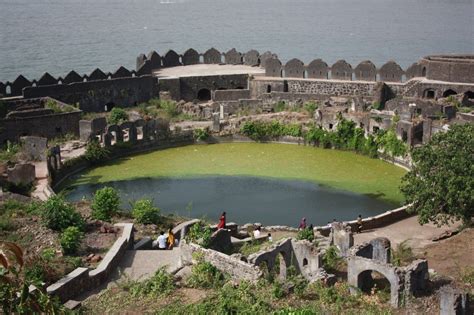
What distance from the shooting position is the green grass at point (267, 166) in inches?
1112

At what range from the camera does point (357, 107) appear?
35.2 metres

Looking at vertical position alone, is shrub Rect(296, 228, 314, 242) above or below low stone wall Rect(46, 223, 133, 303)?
below

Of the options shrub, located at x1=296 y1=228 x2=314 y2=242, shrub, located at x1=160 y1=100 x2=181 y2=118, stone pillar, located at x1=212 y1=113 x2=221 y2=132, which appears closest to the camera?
shrub, located at x1=296 y1=228 x2=314 y2=242

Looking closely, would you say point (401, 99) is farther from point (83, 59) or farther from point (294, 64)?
point (83, 59)

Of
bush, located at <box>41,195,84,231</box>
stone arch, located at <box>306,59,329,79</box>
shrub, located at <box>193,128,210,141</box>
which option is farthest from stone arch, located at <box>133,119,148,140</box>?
bush, located at <box>41,195,84,231</box>

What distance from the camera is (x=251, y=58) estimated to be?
145 feet

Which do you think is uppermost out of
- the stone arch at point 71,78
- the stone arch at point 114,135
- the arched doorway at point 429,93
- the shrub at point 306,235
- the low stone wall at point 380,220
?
the stone arch at point 71,78

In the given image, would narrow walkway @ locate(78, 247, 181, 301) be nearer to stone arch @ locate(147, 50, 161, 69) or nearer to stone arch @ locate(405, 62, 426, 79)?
stone arch @ locate(405, 62, 426, 79)

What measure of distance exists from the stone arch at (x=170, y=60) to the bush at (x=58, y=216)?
91.9 ft

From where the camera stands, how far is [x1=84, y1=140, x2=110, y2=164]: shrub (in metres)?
30.6

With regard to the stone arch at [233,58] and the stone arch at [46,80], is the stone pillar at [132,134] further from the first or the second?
the stone arch at [233,58]

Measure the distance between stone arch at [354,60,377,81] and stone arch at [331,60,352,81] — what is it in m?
0.47

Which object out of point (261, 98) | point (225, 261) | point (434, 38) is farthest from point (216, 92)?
point (434, 38)

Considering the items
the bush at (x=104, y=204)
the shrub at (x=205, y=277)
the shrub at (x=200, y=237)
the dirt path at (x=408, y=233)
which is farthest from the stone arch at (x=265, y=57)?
the shrub at (x=205, y=277)
